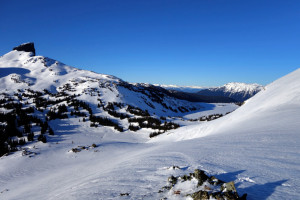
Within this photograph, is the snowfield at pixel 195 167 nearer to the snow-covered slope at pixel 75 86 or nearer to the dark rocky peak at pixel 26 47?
the snow-covered slope at pixel 75 86

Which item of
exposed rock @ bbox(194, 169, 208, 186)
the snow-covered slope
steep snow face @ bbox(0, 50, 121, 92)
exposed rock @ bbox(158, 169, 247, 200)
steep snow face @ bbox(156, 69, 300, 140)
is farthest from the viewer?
steep snow face @ bbox(0, 50, 121, 92)

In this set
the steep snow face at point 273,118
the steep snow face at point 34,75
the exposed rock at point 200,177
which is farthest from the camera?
the steep snow face at point 34,75

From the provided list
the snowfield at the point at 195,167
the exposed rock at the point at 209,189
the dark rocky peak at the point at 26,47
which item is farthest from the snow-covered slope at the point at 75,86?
the exposed rock at the point at 209,189

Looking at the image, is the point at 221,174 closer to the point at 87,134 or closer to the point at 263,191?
the point at 263,191

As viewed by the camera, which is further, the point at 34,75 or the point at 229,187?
the point at 34,75

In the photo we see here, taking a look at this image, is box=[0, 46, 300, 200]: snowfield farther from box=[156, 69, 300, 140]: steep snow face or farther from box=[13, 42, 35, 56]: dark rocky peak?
box=[13, 42, 35, 56]: dark rocky peak

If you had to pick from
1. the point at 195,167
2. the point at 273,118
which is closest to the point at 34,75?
the point at 195,167

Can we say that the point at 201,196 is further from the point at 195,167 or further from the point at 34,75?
the point at 34,75

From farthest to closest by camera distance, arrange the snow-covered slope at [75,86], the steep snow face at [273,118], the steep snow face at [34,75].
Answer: the steep snow face at [34,75], the snow-covered slope at [75,86], the steep snow face at [273,118]

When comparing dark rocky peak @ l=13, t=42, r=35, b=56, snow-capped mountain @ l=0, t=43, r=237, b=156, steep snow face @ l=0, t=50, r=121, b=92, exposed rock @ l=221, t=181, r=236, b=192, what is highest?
dark rocky peak @ l=13, t=42, r=35, b=56

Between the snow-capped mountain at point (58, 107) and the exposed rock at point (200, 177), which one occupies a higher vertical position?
the snow-capped mountain at point (58, 107)

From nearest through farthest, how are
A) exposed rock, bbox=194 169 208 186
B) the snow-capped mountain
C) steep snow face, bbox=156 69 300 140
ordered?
exposed rock, bbox=194 169 208 186, steep snow face, bbox=156 69 300 140, the snow-capped mountain

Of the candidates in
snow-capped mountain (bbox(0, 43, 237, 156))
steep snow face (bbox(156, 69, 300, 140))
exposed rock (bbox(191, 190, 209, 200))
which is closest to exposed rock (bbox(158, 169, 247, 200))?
exposed rock (bbox(191, 190, 209, 200))

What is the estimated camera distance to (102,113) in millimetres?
22578
